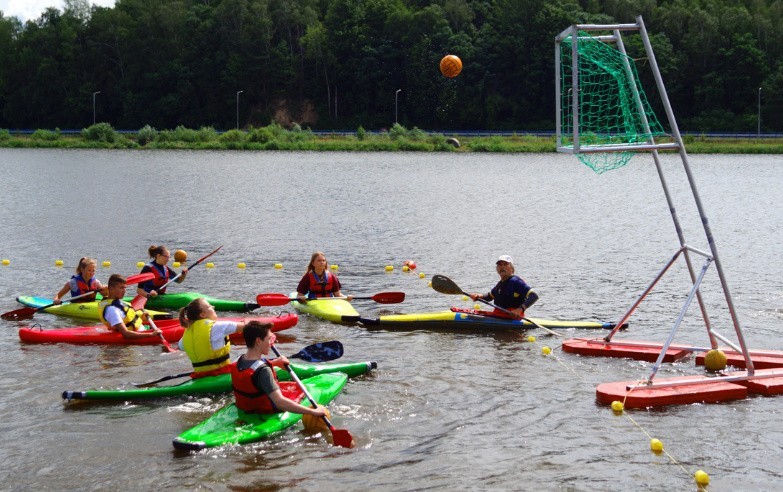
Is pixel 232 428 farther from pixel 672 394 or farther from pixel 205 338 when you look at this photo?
pixel 672 394

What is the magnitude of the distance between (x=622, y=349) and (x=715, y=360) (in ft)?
4.46

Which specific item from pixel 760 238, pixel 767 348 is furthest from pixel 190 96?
pixel 767 348

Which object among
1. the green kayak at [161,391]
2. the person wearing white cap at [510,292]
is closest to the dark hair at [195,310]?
the green kayak at [161,391]

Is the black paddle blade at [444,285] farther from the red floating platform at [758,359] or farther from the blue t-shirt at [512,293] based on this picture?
the red floating platform at [758,359]

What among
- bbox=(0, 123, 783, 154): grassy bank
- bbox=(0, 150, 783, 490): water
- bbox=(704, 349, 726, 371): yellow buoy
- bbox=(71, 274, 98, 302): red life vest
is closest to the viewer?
bbox=(0, 150, 783, 490): water

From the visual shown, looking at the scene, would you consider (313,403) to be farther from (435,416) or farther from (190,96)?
(190,96)

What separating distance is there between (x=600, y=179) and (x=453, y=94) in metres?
49.8

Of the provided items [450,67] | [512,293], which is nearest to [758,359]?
[512,293]

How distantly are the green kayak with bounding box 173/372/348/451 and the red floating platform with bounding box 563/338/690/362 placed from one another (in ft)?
14.8

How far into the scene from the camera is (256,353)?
30.3 ft

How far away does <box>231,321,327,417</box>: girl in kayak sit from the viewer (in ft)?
30.1

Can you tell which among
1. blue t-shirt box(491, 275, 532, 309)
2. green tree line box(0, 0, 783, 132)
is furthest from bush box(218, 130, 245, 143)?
blue t-shirt box(491, 275, 532, 309)

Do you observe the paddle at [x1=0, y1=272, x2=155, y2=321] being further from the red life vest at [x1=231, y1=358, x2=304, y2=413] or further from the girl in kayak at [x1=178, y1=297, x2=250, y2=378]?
the red life vest at [x1=231, y1=358, x2=304, y2=413]

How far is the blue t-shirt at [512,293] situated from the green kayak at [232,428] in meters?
5.05
